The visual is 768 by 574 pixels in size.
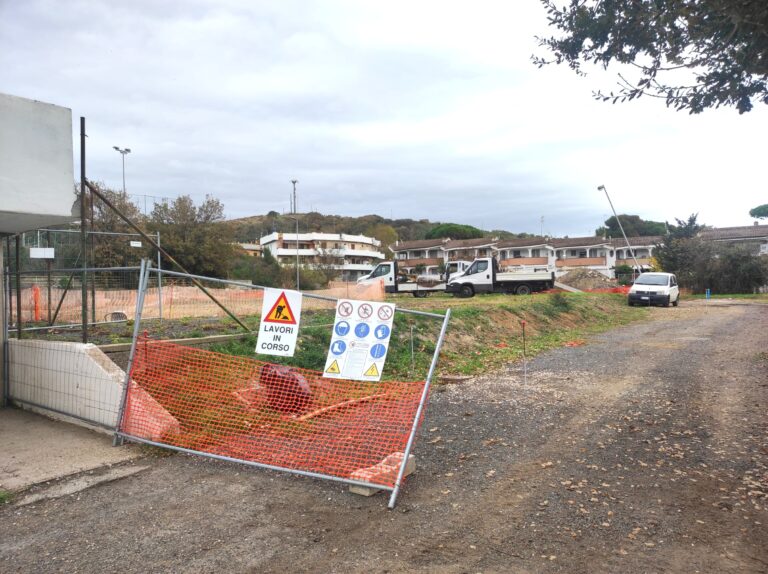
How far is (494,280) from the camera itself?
1154 inches

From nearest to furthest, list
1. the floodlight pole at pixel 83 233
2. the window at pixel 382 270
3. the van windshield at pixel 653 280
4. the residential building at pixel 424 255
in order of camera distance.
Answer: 1. the floodlight pole at pixel 83 233
2. the van windshield at pixel 653 280
3. the window at pixel 382 270
4. the residential building at pixel 424 255

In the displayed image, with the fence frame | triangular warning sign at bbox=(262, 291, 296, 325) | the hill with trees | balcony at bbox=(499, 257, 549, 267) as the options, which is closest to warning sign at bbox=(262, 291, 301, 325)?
triangular warning sign at bbox=(262, 291, 296, 325)

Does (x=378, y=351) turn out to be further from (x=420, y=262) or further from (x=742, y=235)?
(x=420, y=262)

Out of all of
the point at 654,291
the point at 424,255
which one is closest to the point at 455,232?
the point at 424,255

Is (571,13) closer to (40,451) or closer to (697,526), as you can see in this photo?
(697,526)

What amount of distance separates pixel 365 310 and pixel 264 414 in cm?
243

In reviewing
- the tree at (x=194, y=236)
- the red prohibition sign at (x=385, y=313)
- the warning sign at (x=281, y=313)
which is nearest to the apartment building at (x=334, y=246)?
the tree at (x=194, y=236)

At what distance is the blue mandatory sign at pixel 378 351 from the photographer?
189 inches

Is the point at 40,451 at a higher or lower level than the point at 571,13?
lower

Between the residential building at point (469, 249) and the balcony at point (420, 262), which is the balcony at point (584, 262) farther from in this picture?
the balcony at point (420, 262)

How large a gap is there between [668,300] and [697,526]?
25838 millimetres

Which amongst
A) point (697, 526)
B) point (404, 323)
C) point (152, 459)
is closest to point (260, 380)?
point (152, 459)

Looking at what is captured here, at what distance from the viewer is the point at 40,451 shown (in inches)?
223

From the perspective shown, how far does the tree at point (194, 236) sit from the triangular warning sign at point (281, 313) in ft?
103
